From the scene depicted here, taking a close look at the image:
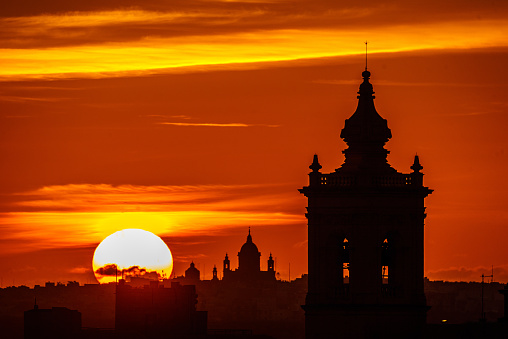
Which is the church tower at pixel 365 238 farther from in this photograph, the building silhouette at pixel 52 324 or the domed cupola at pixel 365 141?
the building silhouette at pixel 52 324

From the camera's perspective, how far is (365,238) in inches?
3821

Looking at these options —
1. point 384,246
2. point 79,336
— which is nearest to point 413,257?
point 384,246

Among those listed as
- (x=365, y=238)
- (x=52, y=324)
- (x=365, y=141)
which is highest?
(x=365, y=141)

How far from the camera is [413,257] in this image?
97.2 metres

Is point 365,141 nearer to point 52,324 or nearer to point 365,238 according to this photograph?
point 365,238

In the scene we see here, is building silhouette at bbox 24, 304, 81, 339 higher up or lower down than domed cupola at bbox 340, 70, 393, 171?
lower down

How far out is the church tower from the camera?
96.7 metres

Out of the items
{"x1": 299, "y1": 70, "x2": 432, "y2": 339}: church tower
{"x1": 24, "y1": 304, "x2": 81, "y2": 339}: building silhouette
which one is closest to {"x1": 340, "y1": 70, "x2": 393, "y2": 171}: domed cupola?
{"x1": 299, "y1": 70, "x2": 432, "y2": 339}: church tower

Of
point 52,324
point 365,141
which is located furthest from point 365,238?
point 52,324

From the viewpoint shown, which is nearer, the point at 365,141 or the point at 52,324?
the point at 365,141

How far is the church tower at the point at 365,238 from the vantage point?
9669cm

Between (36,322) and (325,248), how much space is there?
9452 cm

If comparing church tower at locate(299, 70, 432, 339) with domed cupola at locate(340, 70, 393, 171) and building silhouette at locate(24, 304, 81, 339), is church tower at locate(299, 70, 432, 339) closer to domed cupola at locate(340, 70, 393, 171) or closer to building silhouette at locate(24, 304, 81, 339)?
domed cupola at locate(340, 70, 393, 171)

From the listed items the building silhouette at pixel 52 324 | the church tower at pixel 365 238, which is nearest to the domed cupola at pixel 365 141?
the church tower at pixel 365 238
